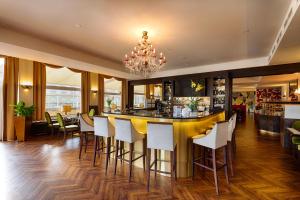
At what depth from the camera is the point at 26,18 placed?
379cm

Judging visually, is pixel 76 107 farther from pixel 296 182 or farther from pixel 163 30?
pixel 296 182

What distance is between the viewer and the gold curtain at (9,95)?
19.1 feet

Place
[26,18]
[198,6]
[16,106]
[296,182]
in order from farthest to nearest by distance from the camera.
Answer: [16,106], [26,18], [198,6], [296,182]

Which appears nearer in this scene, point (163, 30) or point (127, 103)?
point (163, 30)

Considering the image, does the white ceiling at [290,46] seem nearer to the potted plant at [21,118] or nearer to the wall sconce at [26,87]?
the potted plant at [21,118]

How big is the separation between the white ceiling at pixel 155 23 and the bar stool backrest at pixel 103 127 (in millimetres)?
2094

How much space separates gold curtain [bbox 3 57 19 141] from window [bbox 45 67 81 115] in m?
1.29

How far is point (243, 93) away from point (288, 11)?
59.4 feet

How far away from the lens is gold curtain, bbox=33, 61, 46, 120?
6.52 meters

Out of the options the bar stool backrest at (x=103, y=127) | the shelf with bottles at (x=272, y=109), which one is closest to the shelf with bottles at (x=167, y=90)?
the shelf with bottles at (x=272, y=109)

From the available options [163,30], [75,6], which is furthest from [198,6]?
[75,6]

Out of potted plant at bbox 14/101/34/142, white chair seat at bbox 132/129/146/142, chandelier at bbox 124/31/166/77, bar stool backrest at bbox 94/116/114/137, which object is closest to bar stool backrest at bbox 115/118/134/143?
white chair seat at bbox 132/129/146/142

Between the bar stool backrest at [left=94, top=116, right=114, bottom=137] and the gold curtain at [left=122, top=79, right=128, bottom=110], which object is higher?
the gold curtain at [left=122, top=79, right=128, bottom=110]

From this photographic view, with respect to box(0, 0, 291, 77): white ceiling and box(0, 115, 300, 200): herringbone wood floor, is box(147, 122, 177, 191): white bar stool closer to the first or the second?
box(0, 115, 300, 200): herringbone wood floor
